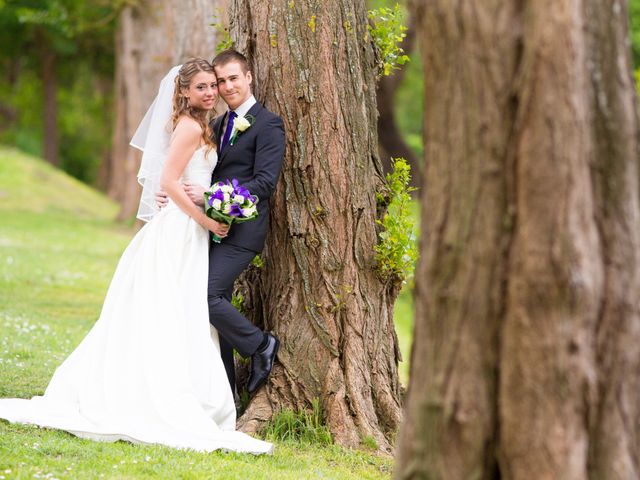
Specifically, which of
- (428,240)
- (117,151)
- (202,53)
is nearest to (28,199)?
(117,151)

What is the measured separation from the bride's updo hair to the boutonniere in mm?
220

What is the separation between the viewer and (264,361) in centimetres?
642

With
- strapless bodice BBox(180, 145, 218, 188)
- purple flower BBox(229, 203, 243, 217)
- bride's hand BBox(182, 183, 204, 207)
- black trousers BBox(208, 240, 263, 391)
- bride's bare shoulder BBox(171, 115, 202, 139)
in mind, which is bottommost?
black trousers BBox(208, 240, 263, 391)

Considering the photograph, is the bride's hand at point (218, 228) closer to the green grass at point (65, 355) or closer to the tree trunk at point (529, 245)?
the green grass at point (65, 355)

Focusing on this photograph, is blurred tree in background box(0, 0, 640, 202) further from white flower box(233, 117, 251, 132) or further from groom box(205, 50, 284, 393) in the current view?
white flower box(233, 117, 251, 132)

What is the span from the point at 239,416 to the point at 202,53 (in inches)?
312

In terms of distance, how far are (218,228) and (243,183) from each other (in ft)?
1.10

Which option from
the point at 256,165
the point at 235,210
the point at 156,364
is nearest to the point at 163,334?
the point at 156,364

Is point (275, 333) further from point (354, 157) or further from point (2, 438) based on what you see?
point (2, 438)

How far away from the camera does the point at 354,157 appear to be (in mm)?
6523

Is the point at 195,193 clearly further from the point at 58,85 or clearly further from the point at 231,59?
the point at 58,85

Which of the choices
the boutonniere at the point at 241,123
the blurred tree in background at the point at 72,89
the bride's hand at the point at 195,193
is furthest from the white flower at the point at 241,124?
the blurred tree in background at the point at 72,89

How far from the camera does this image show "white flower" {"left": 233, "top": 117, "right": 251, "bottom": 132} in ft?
20.5

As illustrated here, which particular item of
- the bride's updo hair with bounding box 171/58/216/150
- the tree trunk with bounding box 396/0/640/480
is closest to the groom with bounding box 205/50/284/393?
the bride's updo hair with bounding box 171/58/216/150
